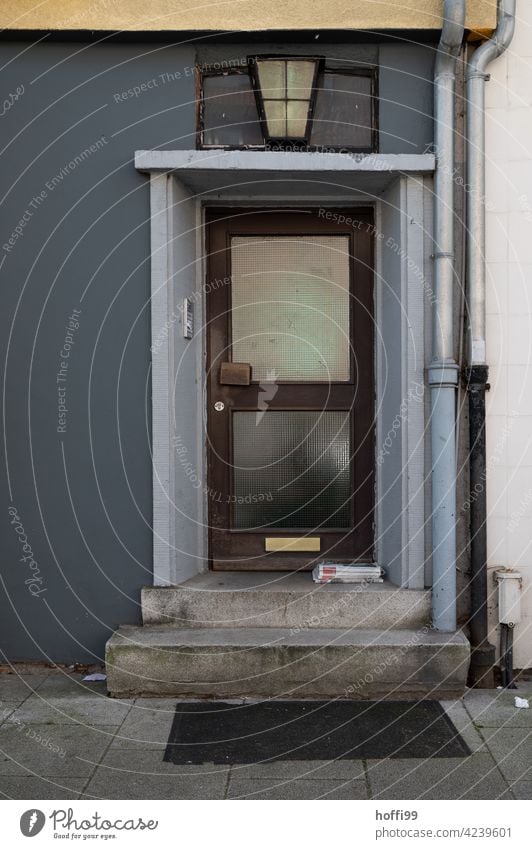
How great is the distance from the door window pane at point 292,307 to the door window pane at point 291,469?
0.28m

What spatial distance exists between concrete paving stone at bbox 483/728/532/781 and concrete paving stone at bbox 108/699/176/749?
1544 millimetres

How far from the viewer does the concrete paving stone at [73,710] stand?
15.2 ft

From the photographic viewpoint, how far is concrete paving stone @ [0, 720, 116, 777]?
405 cm

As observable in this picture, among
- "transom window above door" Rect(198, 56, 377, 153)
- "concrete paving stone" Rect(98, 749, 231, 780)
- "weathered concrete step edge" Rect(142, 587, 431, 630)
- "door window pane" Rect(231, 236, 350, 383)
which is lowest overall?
"concrete paving stone" Rect(98, 749, 231, 780)

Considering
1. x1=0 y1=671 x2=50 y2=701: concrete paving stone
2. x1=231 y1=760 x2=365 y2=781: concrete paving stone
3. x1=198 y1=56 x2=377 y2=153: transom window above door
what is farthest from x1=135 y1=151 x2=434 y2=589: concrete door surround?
x1=231 y1=760 x2=365 y2=781: concrete paving stone

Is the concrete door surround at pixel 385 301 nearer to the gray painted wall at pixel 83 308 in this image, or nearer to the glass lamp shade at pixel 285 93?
the gray painted wall at pixel 83 308

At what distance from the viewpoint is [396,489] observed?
539 centimetres

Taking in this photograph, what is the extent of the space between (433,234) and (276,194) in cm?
100

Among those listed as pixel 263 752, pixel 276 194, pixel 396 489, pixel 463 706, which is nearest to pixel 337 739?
pixel 263 752

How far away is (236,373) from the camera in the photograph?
5707 millimetres

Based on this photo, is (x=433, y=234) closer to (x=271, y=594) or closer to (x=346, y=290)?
(x=346, y=290)

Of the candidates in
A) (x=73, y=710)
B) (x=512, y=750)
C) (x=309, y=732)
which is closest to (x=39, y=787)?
(x=73, y=710)

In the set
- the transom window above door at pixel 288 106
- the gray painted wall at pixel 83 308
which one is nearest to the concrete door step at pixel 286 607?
the gray painted wall at pixel 83 308

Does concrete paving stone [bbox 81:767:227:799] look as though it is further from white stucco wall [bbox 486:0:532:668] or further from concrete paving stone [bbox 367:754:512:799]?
white stucco wall [bbox 486:0:532:668]
